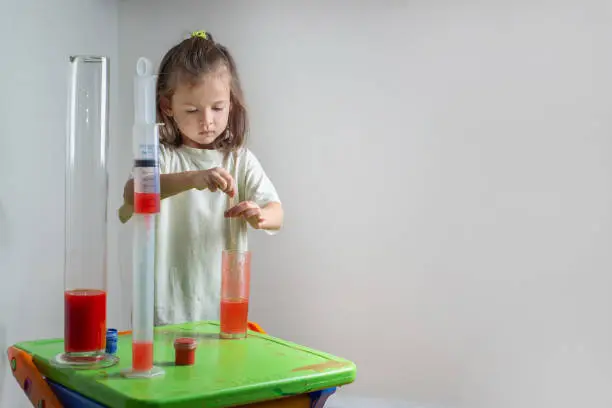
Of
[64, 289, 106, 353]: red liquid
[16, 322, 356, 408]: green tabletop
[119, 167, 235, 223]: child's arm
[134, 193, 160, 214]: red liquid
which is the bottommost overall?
[16, 322, 356, 408]: green tabletop

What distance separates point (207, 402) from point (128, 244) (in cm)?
120

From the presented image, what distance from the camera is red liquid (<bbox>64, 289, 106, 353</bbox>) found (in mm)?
922

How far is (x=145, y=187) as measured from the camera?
87cm

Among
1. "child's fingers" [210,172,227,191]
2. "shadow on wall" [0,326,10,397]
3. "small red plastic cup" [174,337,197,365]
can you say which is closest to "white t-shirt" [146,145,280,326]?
"child's fingers" [210,172,227,191]

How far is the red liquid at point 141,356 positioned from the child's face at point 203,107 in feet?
1.92

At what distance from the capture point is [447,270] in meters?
1.72

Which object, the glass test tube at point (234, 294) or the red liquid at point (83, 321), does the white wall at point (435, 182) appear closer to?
the glass test tube at point (234, 294)

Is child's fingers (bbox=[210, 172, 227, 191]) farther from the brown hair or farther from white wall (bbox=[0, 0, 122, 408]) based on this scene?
white wall (bbox=[0, 0, 122, 408])

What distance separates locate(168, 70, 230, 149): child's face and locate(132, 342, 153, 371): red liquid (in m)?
0.59

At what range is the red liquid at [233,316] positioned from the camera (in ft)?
3.64

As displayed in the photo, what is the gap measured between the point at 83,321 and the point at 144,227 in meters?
0.16

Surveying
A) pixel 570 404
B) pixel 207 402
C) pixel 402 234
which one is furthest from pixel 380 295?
pixel 207 402

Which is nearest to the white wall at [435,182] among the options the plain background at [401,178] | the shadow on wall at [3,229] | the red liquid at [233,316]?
the plain background at [401,178]

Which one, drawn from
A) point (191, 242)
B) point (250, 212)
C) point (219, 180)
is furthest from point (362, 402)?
point (219, 180)
